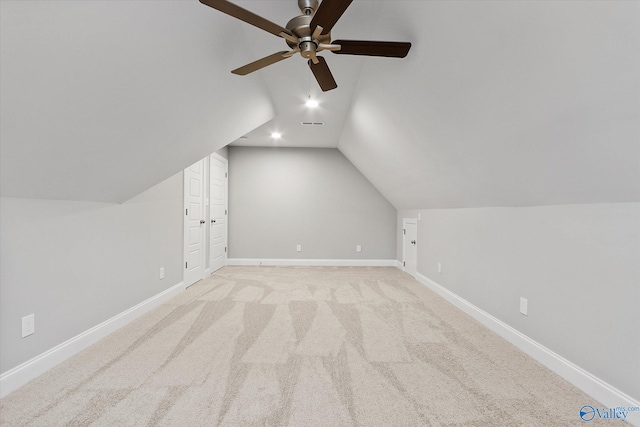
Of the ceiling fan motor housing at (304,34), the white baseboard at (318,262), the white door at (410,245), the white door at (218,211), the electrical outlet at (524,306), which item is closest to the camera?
the ceiling fan motor housing at (304,34)

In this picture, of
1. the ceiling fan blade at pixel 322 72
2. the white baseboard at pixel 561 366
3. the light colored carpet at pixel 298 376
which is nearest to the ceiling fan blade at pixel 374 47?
the ceiling fan blade at pixel 322 72

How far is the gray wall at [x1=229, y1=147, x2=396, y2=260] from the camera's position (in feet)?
19.3

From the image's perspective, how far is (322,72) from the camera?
A: 6.28 feet

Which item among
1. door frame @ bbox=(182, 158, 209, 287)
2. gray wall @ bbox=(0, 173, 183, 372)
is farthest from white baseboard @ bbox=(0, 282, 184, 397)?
door frame @ bbox=(182, 158, 209, 287)

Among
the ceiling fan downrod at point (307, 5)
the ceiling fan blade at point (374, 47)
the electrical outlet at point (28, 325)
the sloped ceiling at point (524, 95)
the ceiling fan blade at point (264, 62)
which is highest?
the ceiling fan downrod at point (307, 5)

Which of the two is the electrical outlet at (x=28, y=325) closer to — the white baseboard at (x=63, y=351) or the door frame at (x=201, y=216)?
the white baseboard at (x=63, y=351)

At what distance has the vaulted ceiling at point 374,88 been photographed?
1.21m

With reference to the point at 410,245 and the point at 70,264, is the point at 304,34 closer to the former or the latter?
the point at 70,264

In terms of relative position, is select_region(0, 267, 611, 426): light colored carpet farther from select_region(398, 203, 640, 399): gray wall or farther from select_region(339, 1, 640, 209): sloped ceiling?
select_region(339, 1, 640, 209): sloped ceiling

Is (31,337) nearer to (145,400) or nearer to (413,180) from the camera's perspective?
(145,400)

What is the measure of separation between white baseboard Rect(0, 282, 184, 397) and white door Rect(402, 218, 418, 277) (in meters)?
3.75

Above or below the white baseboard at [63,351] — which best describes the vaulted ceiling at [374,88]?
above

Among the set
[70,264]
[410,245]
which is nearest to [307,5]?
[70,264]

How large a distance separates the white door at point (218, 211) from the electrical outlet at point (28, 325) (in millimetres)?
3013
